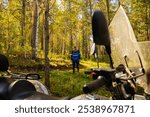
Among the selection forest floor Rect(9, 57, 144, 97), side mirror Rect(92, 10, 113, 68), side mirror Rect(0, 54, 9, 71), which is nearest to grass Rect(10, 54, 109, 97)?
forest floor Rect(9, 57, 144, 97)

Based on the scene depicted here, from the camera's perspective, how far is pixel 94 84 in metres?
2.09

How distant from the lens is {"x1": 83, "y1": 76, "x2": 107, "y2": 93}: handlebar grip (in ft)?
6.59

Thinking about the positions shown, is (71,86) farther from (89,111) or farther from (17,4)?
(17,4)

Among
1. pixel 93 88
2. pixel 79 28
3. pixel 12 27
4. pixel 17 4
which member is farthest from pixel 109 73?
pixel 79 28

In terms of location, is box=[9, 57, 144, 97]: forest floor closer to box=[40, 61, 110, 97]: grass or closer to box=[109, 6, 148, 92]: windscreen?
box=[40, 61, 110, 97]: grass

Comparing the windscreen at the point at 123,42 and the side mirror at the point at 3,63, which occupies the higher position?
the windscreen at the point at 123,42

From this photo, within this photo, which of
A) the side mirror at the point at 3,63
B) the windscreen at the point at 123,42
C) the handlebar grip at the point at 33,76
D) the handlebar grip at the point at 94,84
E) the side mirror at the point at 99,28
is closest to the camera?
the handlebar grip at the point at 94,84

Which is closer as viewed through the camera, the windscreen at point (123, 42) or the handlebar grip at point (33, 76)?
the windscreen at point (123, 42)

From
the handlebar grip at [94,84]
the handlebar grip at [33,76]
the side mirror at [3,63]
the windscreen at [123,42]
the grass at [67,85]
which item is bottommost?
the grass at [67,85]

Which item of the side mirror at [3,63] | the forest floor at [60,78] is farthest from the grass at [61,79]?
the side mirror at [3,63]

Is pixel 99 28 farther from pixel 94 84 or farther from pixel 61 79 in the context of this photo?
pixel 61 79

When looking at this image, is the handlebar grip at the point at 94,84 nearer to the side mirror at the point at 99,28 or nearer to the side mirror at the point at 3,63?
the side mirror at the point at 99,28

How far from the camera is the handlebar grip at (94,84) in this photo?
6.59 feet

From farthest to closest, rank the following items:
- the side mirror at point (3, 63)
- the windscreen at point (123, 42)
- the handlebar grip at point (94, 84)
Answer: the side mirror at point (3, 63) → the windscreen at point (123, 42) → the handlebar grip at point (94, 84)
